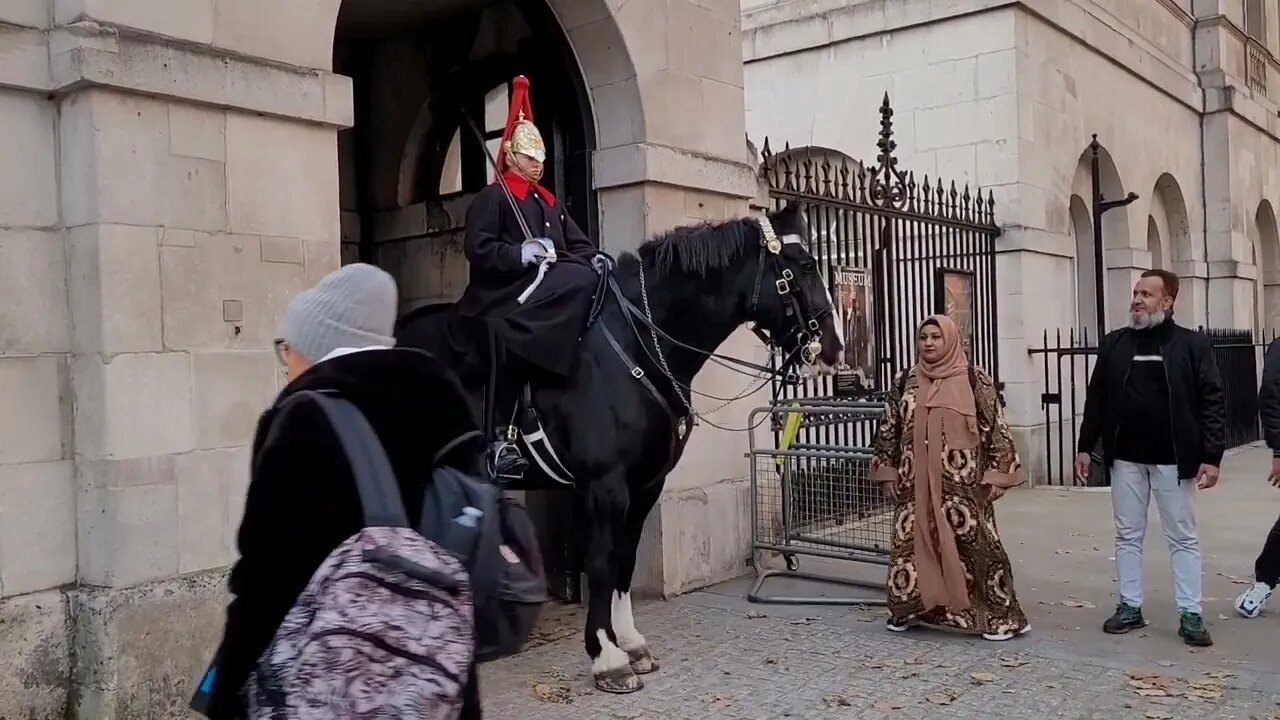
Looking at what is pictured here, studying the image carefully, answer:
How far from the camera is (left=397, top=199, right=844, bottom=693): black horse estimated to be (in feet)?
17.0

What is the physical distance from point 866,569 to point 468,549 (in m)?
6.13

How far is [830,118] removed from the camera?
13.8 meters

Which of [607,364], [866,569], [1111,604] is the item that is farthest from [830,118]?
[607,364]

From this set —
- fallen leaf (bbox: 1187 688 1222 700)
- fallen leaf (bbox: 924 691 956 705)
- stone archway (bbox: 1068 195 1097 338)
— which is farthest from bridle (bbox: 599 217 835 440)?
stone archway (bbox: 1068 195 1097 338)

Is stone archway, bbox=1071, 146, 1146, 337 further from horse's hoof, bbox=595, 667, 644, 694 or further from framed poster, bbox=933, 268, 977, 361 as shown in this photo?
horse's hoof, bbox=595, 667, 644, 694

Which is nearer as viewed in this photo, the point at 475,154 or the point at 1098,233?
the point at 475,154

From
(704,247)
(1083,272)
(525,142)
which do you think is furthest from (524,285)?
(1083,272)

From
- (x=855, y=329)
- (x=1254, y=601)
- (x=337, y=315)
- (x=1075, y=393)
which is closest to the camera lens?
(x=337, y=315)

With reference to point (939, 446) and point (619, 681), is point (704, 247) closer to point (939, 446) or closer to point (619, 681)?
point (939, 446)

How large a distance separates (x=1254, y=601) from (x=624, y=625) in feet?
12.5

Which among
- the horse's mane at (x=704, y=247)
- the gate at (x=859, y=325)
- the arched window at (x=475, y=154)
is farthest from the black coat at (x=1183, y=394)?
the arched window at (x=475, y=154)

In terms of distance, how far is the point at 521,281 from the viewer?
5.27 metres

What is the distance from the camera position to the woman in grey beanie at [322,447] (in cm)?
204

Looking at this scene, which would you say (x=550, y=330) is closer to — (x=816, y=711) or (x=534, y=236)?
(x=534, y=236)
